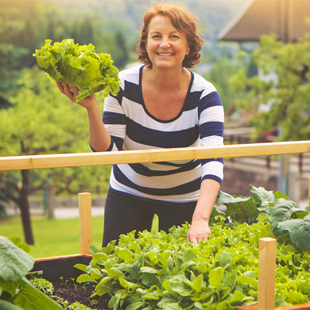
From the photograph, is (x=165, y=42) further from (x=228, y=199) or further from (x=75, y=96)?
(x=228, y=199)

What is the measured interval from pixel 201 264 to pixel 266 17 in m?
22.0

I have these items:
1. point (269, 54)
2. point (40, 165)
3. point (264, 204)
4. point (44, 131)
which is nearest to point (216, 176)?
point (264, 204)

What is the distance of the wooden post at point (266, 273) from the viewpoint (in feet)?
4.89

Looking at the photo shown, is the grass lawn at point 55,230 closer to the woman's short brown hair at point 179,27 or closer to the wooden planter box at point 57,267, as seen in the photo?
the woman's short brown hair at point 179,27

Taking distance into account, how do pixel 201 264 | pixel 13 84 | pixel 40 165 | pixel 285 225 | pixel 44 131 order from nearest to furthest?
pixel 40 165, pixel 201 264, pixel 285 225, pixel 44 131, pixel 13 84

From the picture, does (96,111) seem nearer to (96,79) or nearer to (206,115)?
(96,79)

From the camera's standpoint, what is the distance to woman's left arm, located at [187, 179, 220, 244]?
2041mm

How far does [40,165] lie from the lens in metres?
1.54

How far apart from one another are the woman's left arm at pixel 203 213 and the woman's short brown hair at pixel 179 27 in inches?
27.2

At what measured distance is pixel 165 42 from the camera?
2268 mm

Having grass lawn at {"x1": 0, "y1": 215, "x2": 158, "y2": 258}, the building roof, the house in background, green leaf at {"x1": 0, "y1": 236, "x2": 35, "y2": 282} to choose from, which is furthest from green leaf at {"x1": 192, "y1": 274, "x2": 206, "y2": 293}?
the building roof

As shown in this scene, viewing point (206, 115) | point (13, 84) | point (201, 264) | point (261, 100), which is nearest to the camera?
point (201, 264)

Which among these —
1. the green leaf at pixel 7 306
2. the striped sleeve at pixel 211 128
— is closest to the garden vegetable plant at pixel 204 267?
the striped sleeve at pixel 211 128

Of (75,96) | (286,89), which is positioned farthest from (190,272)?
(286,89)
